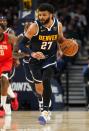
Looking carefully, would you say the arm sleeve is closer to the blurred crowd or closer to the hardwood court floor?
the hardwood court floor

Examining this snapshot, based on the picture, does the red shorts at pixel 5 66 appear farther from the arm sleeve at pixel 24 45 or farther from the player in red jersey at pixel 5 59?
the arm sleeve at pixel 24 45

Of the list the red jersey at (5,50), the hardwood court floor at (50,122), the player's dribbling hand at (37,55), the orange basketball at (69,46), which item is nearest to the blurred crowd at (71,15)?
the red jersey at (5,50)

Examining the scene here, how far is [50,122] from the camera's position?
34.8 feet

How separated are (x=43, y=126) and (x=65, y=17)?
1120cm

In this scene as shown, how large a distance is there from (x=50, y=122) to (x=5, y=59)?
1.93 m

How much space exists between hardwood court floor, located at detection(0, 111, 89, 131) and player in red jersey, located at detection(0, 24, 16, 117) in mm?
525

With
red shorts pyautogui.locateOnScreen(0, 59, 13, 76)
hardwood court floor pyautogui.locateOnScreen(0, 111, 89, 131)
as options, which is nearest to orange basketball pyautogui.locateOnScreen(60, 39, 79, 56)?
hardwood court floor pyautogui.locateOnScreen(0, 111, 89, 131)

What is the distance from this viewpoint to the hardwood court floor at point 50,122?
9.64 metres

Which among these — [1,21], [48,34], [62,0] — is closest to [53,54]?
[48,34]

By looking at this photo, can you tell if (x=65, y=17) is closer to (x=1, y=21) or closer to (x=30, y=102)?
(x=30, y=102)

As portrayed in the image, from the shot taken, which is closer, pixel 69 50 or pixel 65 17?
pixel 69 50

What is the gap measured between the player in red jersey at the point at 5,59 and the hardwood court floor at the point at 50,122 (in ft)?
1.72

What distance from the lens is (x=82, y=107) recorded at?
1870 centimetres

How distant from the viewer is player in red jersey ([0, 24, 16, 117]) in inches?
465
